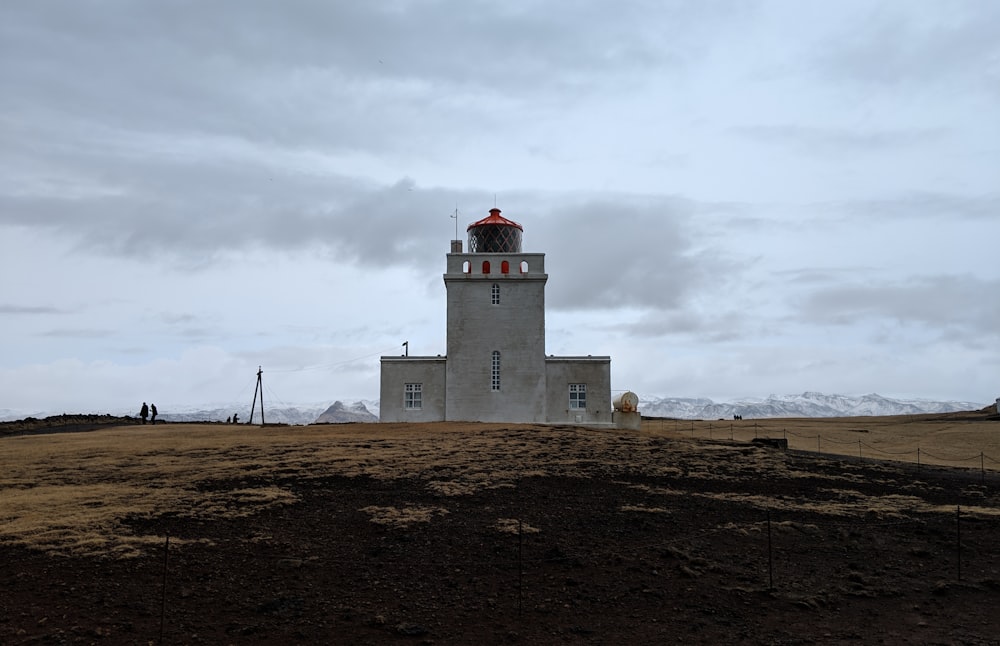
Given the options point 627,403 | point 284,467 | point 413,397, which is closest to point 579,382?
point 627,403

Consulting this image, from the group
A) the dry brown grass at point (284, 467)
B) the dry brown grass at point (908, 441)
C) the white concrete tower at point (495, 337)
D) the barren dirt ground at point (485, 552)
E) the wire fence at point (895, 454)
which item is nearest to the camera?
the barren dirt ground at point (485, 552)

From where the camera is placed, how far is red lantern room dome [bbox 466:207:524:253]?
41.2m

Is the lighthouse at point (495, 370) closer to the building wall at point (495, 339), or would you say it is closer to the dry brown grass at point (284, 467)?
the building wall at point (495, 339)

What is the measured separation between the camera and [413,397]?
40.1 m

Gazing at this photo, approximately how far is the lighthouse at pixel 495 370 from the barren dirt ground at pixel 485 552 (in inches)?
549

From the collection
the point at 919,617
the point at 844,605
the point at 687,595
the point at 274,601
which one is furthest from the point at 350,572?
the point at 919,617

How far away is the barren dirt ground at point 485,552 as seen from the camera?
11.8 m

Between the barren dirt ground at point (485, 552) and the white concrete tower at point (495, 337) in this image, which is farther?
the white concrete tower at point (495, 337)

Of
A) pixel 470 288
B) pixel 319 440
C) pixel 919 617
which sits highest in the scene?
pixel 470 288

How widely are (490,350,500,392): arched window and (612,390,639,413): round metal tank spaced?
765 centimetres

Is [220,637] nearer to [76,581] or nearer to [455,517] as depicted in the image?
[76,581]

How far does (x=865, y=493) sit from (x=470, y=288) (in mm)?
23042

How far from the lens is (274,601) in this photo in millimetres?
12336

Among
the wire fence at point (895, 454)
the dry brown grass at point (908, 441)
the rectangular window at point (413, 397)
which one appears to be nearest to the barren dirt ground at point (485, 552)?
the wire fence at point (895, 454)
